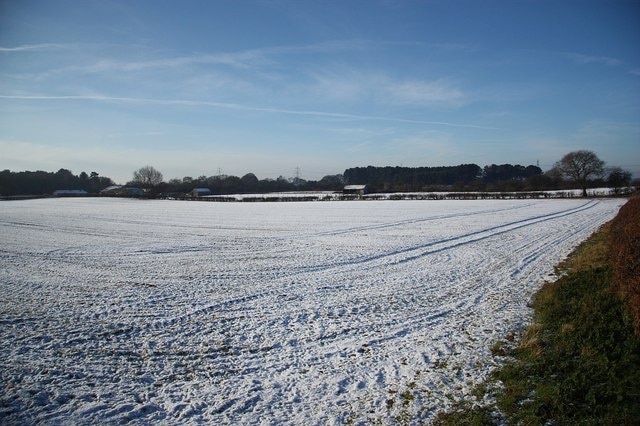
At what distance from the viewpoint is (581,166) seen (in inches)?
3593

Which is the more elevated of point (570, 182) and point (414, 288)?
point (570, 182)

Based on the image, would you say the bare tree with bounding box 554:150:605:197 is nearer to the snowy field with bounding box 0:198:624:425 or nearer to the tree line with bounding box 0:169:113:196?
the snowy field with bounding box 0:198:624:425

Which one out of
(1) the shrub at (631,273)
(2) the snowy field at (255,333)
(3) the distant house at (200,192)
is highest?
(3) the distant house at (200,192)

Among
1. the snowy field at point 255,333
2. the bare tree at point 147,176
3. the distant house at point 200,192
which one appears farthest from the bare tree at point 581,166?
the bare tree at point 147,176

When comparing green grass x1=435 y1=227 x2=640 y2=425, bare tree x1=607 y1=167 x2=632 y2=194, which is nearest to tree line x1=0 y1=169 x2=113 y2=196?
green grass x1=435 y1=227 x2=640 y2=425

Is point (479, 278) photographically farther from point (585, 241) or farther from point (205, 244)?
point (205, 244)

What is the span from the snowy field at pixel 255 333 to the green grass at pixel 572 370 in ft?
2.00

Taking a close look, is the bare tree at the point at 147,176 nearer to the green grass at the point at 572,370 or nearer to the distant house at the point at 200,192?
the distant house at the point at 200,192

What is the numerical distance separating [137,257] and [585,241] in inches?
1000

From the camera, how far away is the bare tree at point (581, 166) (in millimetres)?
89438

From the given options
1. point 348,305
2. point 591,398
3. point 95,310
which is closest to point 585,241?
point 348,305

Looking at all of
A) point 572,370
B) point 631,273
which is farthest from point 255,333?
point 631,273

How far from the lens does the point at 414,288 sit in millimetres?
13203

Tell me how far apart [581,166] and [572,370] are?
104178 millimetres
